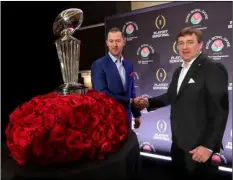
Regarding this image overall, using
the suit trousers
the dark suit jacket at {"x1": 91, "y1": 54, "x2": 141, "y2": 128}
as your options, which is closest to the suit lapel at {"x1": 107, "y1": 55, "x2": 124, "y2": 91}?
the dark suit jacket at {"x1": 91, "y1": 54, "x2": 141, "y2": 128}

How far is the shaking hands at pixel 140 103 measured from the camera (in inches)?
51.7

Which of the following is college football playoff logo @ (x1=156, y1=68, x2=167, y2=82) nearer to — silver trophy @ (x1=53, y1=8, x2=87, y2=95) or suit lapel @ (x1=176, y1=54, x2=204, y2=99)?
suit lapel @ (x1=176, y1=54, x2=204, y2=99)

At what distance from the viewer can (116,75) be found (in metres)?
1.26

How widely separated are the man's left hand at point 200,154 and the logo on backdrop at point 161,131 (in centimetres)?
15

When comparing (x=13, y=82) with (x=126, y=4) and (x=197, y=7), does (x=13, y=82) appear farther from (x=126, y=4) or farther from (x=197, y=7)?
(x=197, y=7)

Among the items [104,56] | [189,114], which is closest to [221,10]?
[189,114]

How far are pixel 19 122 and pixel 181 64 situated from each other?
33.1 inches

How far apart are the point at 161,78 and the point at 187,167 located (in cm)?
45

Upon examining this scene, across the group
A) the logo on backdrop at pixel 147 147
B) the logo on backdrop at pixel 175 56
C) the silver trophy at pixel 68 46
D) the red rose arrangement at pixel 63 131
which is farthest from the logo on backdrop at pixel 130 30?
the red rose arrangement at pixel 63 131

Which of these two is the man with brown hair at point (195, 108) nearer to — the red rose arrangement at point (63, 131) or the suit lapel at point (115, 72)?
the suit lapel at point (115, 72)

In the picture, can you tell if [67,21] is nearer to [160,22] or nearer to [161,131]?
[160,22]

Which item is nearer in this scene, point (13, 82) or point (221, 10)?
point (221, 10)

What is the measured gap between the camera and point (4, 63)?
1355 mm

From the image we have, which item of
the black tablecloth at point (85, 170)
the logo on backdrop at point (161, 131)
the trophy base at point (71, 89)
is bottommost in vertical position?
the logo on backdrop at point (161, 131)
